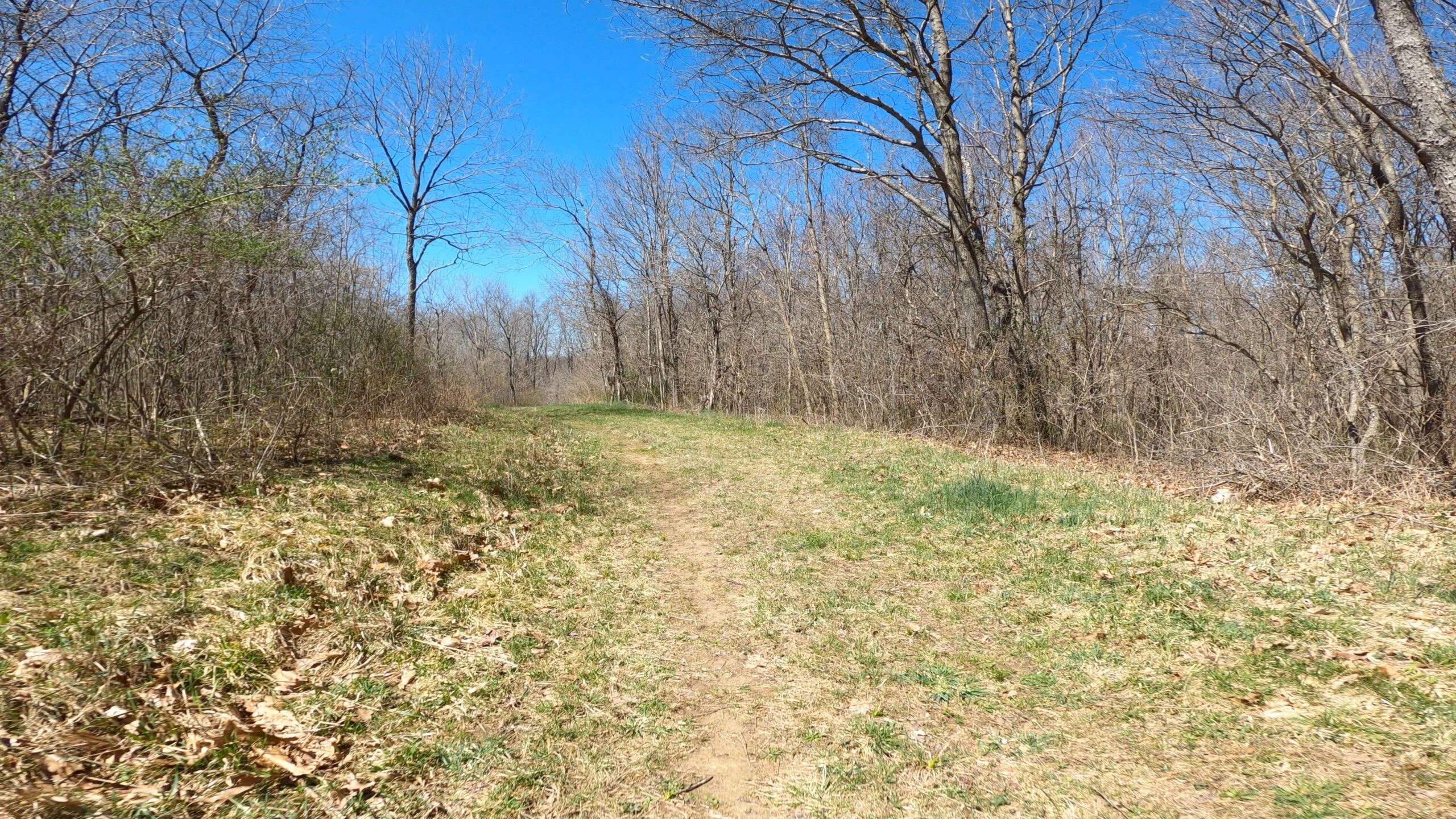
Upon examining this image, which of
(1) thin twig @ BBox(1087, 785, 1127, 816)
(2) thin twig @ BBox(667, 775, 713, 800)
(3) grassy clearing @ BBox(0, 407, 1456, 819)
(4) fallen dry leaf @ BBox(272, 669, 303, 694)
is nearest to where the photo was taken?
(1) thin twig @ BBox(1087, 785, 1127, 816)

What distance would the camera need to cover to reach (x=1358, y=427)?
7672mm

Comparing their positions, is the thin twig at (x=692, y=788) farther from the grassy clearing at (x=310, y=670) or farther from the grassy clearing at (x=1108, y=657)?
the grassy clearing at (x=1108, y=657)

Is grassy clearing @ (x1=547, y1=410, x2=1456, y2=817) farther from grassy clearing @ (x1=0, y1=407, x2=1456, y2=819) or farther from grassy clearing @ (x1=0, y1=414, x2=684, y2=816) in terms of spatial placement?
grassy clearing @ (x1=0, y1=414, x2=684, y2=816)

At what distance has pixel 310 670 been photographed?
301 centimetres

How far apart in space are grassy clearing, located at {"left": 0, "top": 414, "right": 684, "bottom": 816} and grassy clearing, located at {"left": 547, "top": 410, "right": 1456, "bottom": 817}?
0.92 metres

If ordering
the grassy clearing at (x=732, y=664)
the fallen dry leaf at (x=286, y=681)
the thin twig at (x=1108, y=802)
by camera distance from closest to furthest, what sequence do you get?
the thin twig at (x=1108, y=802)
the grassy clearing at (x=732, y=664)
the fallen dry leaf at (x=286, y=681)

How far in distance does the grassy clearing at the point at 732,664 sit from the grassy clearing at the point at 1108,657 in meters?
0.02

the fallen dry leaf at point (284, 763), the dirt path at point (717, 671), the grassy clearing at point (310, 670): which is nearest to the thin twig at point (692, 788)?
the dirt path at point (717, 671)

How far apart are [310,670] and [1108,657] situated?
3.86 metres

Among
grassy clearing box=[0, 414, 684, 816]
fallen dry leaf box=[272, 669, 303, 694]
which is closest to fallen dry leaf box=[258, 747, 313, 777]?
grassy clearing box=[0, 414, 684, 816]

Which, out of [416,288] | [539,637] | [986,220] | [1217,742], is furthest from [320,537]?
[416,288]

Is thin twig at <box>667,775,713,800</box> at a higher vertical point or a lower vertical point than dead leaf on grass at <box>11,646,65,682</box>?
lower

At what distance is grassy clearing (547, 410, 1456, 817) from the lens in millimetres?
2285

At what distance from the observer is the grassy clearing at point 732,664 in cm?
228
